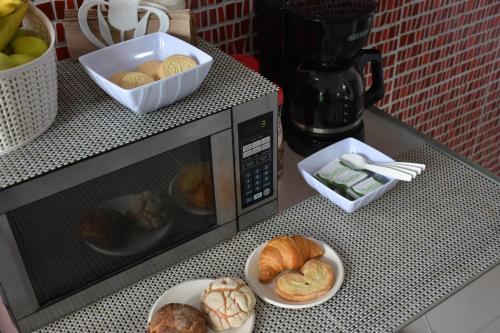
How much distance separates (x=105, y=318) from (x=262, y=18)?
25.8 inches

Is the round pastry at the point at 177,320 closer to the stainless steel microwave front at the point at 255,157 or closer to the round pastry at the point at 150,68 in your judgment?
the stainless steel microwave front at the point at 255,157

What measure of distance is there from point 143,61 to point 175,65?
0.31 ft

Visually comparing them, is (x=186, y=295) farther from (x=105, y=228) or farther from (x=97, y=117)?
(x=97, y=117)

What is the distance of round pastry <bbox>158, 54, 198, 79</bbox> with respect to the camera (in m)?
0.86

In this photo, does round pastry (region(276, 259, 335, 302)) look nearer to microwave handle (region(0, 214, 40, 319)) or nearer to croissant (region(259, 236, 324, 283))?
croissant (region(259, 236, 324, 283))

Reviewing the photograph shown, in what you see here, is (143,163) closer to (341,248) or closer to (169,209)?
(169,209)

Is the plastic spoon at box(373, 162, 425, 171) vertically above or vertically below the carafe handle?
below

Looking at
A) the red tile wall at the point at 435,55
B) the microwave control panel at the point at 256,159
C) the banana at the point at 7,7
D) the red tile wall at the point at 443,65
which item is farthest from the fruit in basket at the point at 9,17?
the red tile wall at the point at 443,65

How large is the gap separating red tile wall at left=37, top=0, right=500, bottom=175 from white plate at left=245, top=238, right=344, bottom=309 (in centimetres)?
52

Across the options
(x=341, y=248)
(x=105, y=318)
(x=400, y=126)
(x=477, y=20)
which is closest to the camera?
(x=105, y=318)

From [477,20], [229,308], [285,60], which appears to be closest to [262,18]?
[285,60]

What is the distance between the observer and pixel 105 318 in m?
0.85

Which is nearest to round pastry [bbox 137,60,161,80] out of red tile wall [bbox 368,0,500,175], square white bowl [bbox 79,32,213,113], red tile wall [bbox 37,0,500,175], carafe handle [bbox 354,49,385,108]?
square white bowl [bbox 79,32,213,113]

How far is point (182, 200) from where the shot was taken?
910mm
